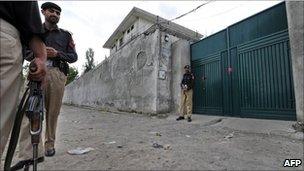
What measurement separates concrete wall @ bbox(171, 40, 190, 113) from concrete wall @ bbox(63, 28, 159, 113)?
61cm

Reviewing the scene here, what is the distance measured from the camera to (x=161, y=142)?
3.81 m

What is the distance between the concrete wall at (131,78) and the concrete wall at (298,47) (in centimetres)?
431

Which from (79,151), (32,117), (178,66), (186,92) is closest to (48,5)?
(79,151)

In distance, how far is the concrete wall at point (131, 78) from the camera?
8.47m

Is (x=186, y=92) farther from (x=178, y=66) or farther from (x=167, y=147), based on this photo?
(x=167, y=147)

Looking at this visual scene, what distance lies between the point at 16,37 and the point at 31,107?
0.42m

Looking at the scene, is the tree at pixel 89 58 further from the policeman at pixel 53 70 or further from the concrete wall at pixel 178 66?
the policeman at pixel 53 70

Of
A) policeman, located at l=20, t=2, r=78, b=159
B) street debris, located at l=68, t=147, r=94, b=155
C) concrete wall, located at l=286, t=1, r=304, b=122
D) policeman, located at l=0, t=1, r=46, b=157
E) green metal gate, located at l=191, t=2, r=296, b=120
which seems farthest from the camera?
green metal gate, located at l=191, t=2, r=296, b=120

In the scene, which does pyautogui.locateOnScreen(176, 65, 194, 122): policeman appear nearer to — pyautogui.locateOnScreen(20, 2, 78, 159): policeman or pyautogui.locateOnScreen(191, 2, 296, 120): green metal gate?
pyautogui.locateOnScreen(191, 2, 296, 120): green metal gate

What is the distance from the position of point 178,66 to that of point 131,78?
254 cm

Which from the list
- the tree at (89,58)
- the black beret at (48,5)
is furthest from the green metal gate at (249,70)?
the tree at (89,58)

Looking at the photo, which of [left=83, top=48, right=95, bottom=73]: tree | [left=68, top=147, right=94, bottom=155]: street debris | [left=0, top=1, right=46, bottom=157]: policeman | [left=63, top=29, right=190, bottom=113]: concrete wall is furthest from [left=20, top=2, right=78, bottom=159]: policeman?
[left=83, top=48, right=95, bottom=73]: tree

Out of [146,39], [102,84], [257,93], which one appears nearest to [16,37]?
[257,93]

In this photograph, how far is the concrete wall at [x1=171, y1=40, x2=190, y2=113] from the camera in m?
7.93
